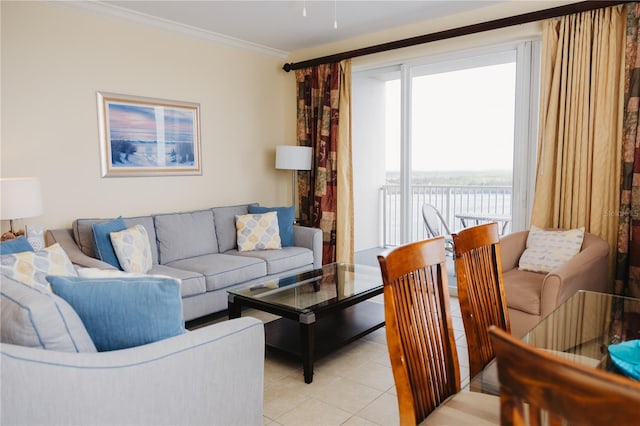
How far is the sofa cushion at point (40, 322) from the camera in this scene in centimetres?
129

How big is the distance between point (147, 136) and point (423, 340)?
3.61 meters

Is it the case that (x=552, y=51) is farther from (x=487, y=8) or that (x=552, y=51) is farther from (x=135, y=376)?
(x=135, y=376)

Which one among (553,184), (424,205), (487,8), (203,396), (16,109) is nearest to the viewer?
(203,396)

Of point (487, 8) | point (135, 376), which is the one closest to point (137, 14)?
point (487, 8)

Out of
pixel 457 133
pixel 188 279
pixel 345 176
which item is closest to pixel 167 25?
pixel 345 176

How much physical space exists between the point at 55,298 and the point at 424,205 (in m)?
4.06

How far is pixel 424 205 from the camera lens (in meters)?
4.90

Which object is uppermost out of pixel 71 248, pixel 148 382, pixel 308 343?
pixel 71 248

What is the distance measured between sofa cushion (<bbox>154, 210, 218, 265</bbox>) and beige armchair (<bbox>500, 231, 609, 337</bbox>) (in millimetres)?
2693

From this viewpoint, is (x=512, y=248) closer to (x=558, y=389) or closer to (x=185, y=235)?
(x=185, y=235)

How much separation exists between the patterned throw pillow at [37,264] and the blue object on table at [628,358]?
238cm

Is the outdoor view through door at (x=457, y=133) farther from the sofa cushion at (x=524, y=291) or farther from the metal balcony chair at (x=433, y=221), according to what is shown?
the sofa cushion at (x=524, y=291)

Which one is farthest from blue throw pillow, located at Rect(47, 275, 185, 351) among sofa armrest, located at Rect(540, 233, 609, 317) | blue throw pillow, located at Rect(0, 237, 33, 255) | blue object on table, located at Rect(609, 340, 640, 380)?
sofa armrest, located at Rect(540, 233, 609, 317)

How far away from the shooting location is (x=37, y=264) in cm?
240
